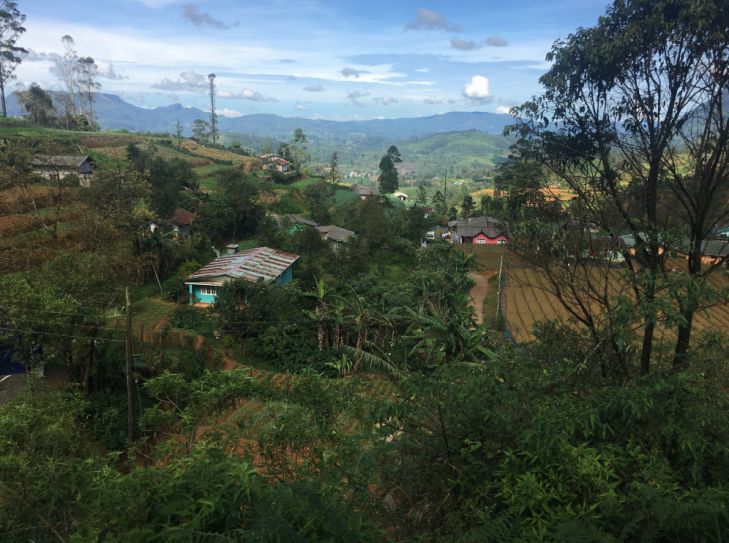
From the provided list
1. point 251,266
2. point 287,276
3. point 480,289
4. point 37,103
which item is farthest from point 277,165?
point 251,266

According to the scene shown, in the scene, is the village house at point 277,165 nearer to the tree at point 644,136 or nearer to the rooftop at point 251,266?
the rooftop at point 251,266

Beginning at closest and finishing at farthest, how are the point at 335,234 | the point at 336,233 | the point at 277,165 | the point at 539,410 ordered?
the point at 539,410
the point at 335,234
the point at 336,233
the point at 277,165

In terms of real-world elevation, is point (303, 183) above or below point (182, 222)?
above

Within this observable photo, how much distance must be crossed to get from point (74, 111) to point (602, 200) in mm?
72490

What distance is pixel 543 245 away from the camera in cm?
524

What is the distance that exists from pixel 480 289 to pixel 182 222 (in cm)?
1811

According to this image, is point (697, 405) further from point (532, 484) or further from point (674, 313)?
point (532, 484)

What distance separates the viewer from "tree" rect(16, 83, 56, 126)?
4959 centimetres

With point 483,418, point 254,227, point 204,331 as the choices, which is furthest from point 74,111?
point 483,418

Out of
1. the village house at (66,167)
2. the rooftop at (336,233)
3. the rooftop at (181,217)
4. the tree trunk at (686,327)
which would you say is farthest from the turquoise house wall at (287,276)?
the tree trunk at (686,327)

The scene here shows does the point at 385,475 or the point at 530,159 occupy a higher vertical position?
the point at 530,159

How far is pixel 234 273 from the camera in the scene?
20312 millimetres

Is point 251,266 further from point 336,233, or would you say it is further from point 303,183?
point 303,183

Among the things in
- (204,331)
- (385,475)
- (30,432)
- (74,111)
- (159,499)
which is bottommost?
(204,331)
